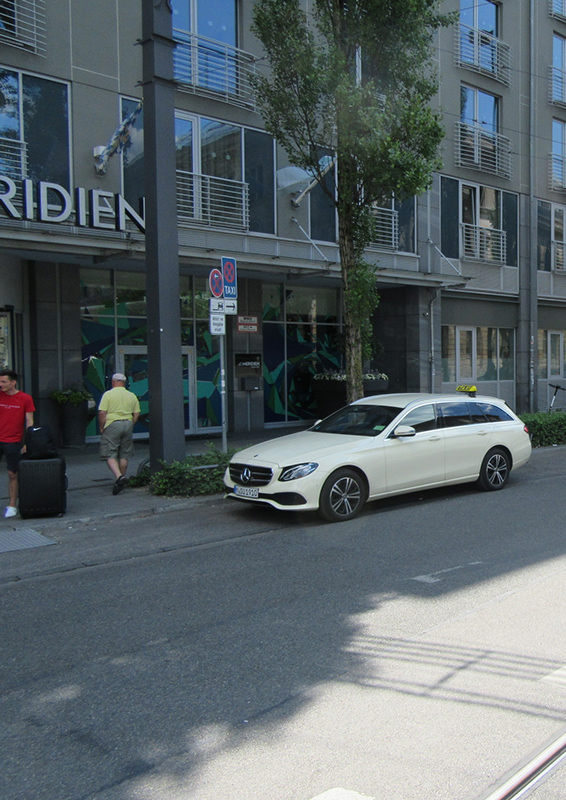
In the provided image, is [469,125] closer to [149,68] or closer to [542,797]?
[149,68]

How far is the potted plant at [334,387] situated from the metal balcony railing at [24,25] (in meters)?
9.47

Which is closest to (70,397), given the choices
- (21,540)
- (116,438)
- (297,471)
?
(116,438)

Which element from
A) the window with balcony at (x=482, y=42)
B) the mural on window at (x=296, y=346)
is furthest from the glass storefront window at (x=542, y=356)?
the mural on window at (x=296, y=346)

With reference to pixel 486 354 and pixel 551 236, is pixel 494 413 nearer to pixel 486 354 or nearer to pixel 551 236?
pixel 486 354

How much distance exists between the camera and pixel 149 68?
411 inches

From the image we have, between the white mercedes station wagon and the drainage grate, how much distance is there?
2254 mm

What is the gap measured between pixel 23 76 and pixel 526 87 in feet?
53.5

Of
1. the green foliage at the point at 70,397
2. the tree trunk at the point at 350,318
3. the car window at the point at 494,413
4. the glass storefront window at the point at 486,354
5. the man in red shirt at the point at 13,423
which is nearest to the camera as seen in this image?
the man in red shirt at the point at 13,423

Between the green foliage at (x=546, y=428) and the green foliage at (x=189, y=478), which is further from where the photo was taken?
the green foliage at (x=546, y=428)

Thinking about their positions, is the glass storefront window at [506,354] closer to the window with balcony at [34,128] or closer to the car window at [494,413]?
the car window at [494,413]

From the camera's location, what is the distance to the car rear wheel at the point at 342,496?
8570 millimetres

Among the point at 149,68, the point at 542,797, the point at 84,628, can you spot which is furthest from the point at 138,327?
the point at 542,797

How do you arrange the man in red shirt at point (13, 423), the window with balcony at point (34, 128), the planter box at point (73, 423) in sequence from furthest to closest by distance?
1. the planter box at point (73, 423)
2. the window with balcony at point (34, 128)
3. the man in red shirt at point (13, 423)

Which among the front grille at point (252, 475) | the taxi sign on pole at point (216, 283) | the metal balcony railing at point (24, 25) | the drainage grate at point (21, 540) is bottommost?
the drainage grate at point (21, 540)
